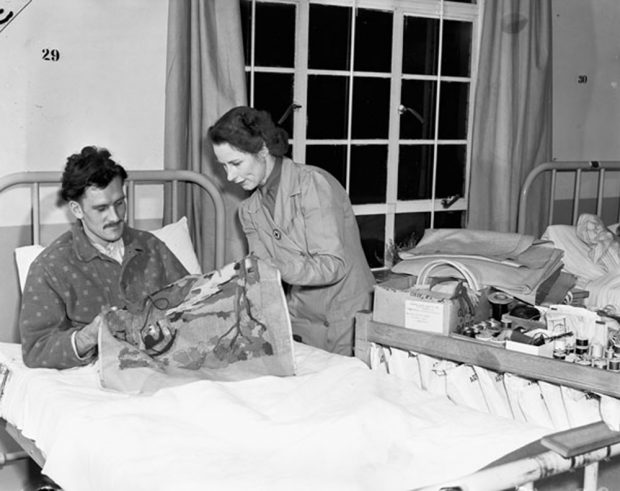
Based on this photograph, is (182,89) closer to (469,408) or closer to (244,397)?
(244,397)

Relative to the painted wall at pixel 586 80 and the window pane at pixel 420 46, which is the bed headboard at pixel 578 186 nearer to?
the painted wall at pixel 586 80

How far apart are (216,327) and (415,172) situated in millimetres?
2302

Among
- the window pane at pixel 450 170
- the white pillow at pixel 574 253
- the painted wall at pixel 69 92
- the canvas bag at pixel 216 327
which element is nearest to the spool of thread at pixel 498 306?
the canvas bag at pixel 216 327

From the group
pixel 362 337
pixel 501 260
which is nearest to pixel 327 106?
pixel 501 260

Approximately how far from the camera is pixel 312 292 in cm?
344

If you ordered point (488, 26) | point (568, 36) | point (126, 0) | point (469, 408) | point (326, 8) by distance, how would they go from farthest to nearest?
point (568, 36) < point (488, 26) < point (326, 8) < point (126, 0) < point (469, 408)

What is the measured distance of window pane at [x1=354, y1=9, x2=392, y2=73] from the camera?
15.2 ft

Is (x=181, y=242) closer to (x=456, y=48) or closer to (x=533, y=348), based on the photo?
(x=533, y=348)

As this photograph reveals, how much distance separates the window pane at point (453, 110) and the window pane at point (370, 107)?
1.24 feet

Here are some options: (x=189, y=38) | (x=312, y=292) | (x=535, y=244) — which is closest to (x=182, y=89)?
(x=189, y=38)

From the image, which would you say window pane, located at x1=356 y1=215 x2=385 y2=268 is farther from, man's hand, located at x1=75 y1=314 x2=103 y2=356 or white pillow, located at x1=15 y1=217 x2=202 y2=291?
man's hand, located at x1=75 y1=314 x2=103 y2=356

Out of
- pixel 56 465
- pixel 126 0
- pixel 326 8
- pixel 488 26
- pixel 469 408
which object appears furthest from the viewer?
pixel 488 26

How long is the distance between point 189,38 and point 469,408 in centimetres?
200

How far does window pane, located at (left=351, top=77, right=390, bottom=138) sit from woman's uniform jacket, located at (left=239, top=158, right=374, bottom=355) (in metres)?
1.36
